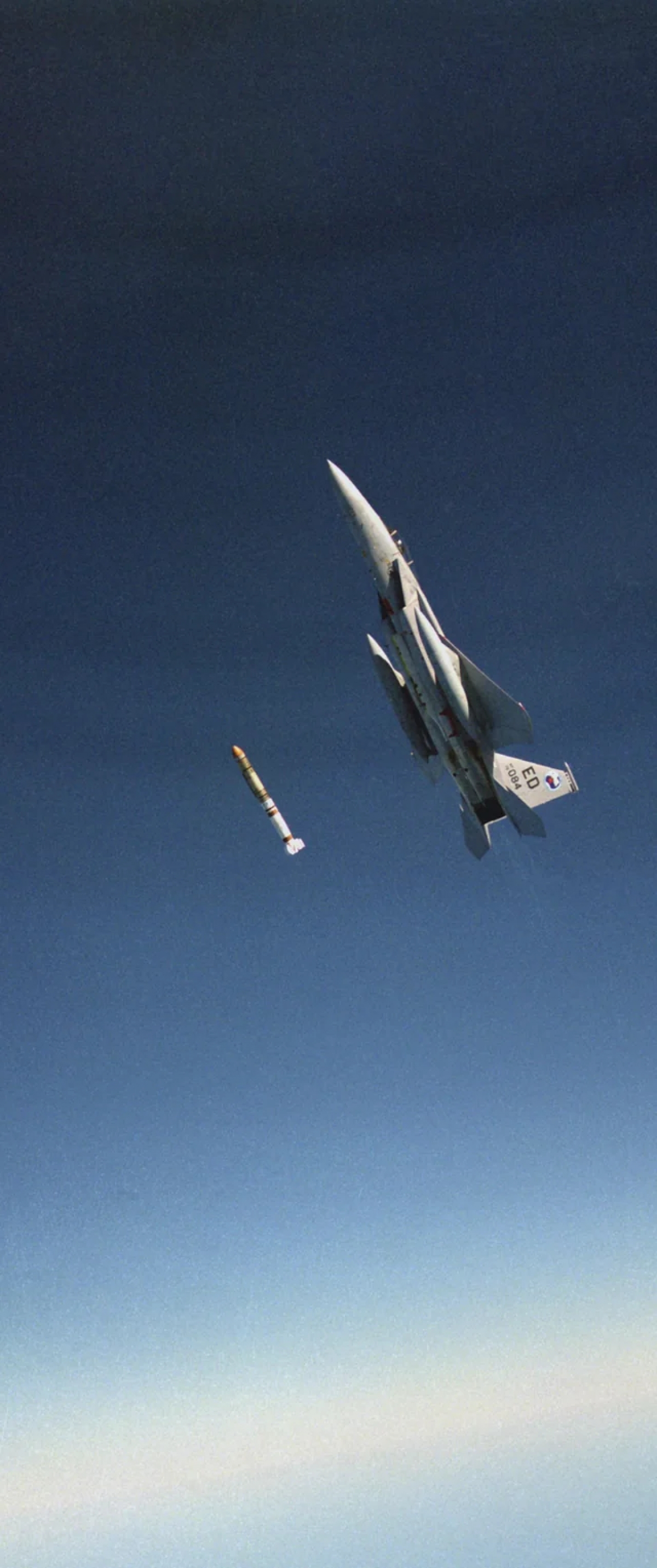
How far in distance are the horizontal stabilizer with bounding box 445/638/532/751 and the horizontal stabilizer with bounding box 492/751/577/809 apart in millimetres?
1940

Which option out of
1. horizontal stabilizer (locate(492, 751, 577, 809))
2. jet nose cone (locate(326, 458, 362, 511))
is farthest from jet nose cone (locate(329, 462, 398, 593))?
horizontal stabilizer (locate(492, 751, 577, 809))

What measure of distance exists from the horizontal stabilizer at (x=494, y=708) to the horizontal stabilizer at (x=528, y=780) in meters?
1.94

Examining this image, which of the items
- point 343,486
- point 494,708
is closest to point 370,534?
point 343,486

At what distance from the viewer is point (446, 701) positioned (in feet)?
152

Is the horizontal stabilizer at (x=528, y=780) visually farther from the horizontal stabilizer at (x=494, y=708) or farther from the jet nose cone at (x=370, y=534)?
the jet nose cone at (x=370, y=534)

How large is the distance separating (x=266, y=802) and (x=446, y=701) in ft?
37.7

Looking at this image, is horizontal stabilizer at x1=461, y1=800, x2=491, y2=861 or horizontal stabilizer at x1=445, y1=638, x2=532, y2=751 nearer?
horizontal stabilizer at x1=445, y1=638, x2=532, y2=751

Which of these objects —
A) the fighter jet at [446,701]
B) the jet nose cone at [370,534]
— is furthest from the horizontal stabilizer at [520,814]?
the jet nose cone at [370,534]

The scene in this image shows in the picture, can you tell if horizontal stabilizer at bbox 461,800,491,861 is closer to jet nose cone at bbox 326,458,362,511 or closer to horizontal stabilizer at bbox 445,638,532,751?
horizontal stabilizer at bbox 445,638,532,751

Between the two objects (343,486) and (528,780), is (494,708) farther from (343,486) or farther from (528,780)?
(343,486)

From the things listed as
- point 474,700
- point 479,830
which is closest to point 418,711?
point 474,700

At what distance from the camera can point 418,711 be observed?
1929 inches

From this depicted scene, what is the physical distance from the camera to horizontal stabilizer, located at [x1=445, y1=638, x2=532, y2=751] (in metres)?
46.2

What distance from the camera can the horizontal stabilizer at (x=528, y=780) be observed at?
48938 millimetres
